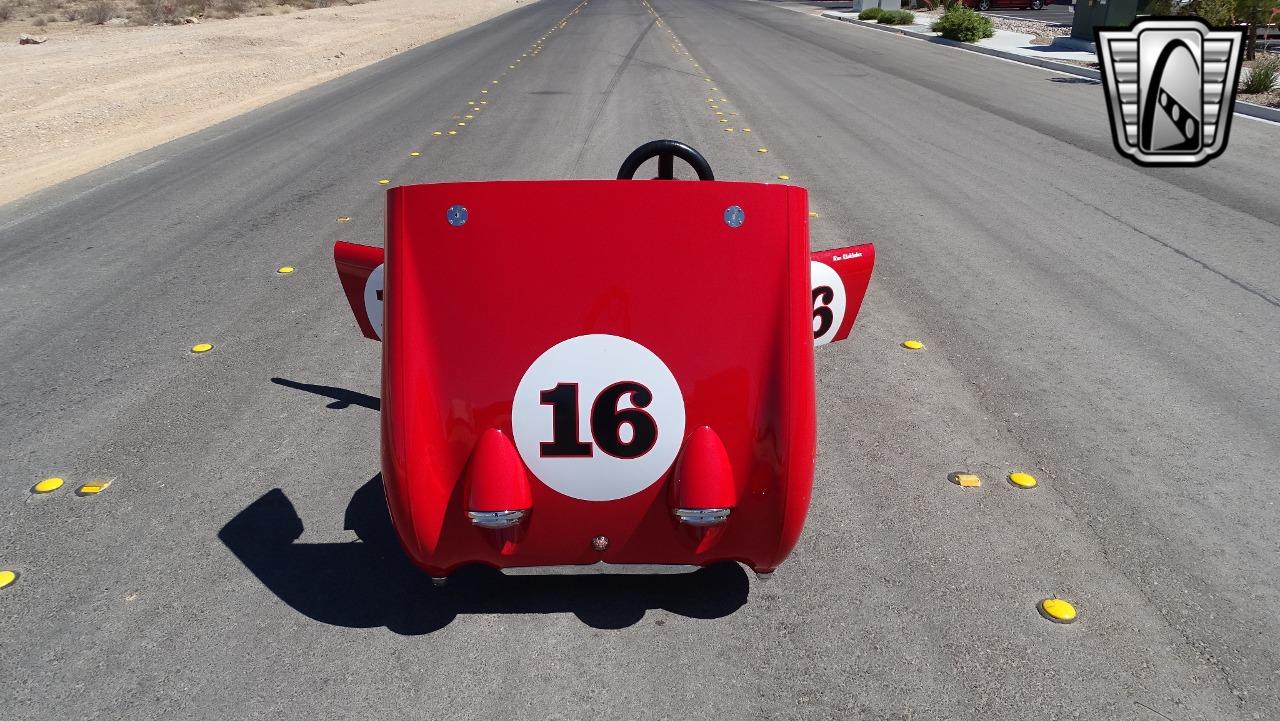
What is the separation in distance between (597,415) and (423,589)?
1.08 m

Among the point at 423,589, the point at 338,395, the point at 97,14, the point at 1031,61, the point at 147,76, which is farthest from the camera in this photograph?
the point at 97,14

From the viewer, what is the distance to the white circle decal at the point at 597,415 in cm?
281

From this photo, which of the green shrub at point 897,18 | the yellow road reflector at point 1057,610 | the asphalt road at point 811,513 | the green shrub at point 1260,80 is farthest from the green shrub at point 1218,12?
the yellow road reflector at point 1057,610

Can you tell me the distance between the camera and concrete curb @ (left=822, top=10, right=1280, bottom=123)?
14.0 metres

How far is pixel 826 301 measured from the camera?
3365 millimetres

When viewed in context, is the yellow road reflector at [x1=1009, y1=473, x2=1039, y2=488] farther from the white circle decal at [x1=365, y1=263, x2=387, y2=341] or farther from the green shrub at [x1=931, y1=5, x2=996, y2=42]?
the green shrub at [x1=931, y1=5, x2=996, y2=42]

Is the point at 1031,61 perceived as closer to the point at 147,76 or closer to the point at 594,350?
the point at 147,76

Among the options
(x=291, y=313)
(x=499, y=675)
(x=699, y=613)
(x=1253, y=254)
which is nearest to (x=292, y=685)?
(x=499, y=675)

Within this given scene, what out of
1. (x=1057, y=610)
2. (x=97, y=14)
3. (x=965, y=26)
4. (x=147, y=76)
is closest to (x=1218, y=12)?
(x=965, y=26)

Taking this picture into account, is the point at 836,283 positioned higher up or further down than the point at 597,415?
higher up

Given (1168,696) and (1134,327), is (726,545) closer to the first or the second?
(1168,696)

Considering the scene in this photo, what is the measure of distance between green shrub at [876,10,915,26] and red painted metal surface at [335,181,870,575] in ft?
109

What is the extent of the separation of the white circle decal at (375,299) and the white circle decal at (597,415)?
0.85 meters

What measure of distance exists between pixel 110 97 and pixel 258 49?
8.63 meters
